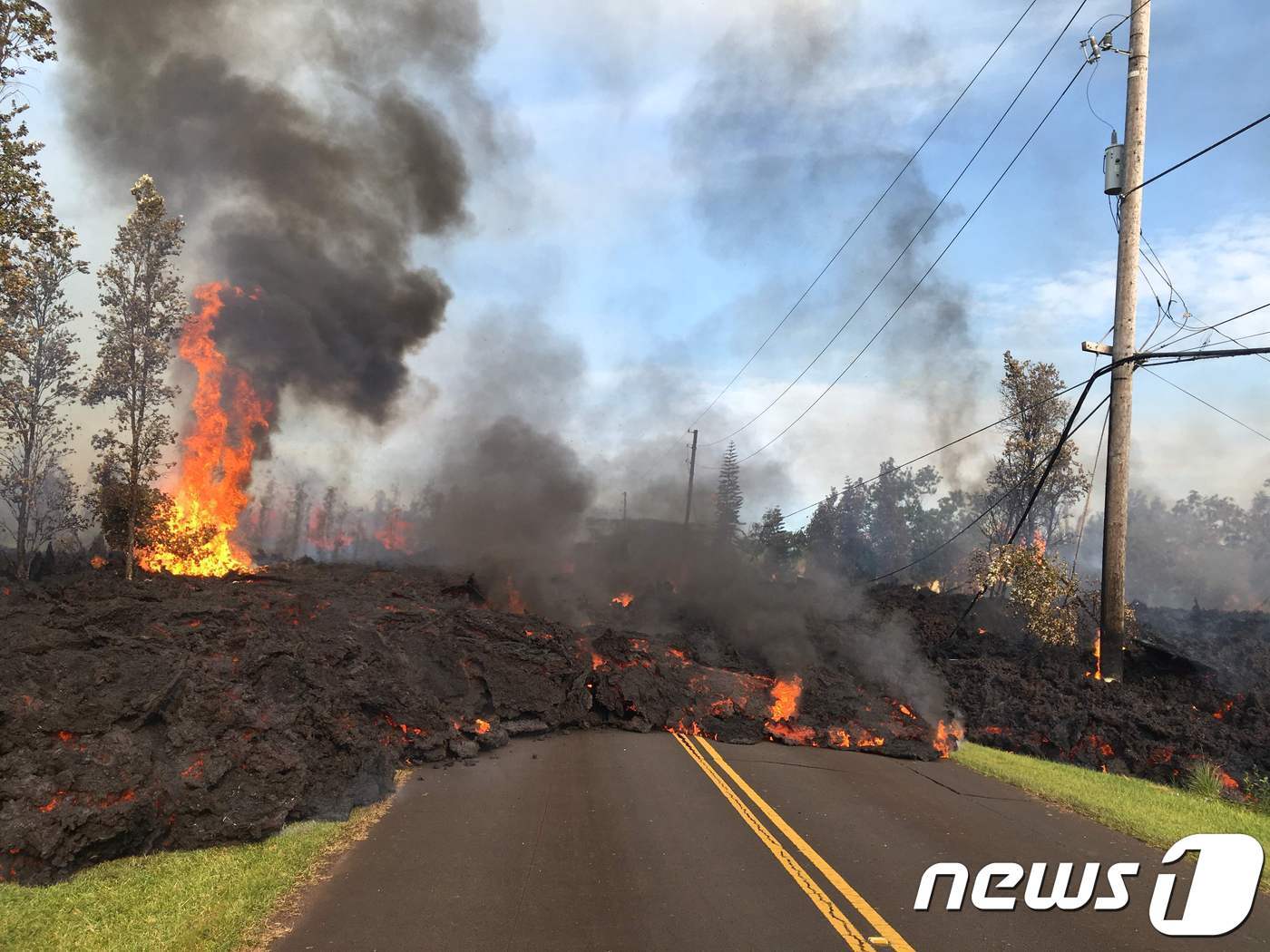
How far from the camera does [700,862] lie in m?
7.00

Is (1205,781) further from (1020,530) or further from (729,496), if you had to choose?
(729,496)

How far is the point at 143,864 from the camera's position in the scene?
672cm

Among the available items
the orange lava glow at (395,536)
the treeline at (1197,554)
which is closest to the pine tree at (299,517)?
the orange lava glow at (395,536)

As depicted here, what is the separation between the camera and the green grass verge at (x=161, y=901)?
5230 millimetres

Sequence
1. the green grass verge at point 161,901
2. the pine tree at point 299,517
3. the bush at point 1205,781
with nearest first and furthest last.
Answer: the green grass verge at point 161,901 < the bush at point 1205,781 < the pine tree at point 299,517

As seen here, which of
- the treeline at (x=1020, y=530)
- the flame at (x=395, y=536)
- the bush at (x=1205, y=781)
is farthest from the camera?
the flame at (x=395, y=536)

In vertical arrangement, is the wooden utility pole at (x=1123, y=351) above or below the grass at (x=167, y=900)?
above

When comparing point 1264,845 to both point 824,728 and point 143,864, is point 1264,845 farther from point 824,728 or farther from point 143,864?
point 143,864

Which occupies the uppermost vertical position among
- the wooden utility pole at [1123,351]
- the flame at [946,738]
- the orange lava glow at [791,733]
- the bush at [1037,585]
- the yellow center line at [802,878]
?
the wooden utility pole at [1123,351]

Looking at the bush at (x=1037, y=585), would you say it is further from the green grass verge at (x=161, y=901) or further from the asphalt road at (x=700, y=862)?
the green grass verge at (x=161, y=901)
